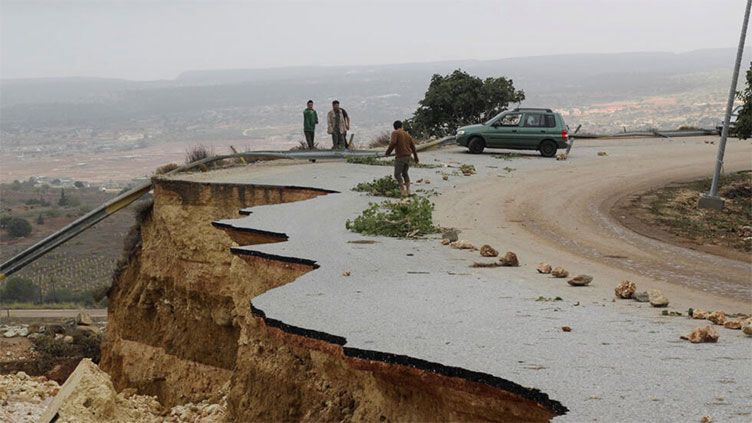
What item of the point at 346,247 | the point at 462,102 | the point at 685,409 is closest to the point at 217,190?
the point at 346,247

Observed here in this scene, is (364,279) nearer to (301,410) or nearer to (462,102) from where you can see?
(301,410)

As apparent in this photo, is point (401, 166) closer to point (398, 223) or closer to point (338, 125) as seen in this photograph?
point (398, 223)

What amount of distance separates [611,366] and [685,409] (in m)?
1.08

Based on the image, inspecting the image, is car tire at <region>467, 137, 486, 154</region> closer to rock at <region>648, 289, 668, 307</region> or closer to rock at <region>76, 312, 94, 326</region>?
rock at <region>648, 289, 668, 307</region>

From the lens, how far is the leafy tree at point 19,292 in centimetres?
6931

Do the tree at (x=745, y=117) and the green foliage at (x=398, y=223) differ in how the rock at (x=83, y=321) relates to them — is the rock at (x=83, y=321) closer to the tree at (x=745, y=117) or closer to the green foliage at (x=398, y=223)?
the green foliage at (x=398, y=223)

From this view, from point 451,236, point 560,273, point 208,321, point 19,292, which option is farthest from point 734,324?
point 19,292

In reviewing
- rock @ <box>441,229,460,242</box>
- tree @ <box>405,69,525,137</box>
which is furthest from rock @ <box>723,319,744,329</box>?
tree @ <box>405,69,525,137</box>

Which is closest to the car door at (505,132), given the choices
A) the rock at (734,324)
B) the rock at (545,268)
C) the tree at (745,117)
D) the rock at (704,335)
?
the tree at (745,117)

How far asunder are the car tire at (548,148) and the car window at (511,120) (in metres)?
1.16

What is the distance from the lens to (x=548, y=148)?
27812 millimetres

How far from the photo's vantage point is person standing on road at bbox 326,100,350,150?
89.8 ft

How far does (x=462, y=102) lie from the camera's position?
38.0 meters

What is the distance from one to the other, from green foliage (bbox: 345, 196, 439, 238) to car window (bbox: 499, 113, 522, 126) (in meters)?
13.8
